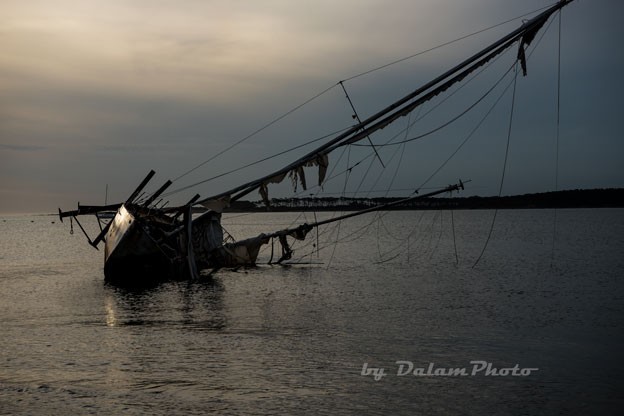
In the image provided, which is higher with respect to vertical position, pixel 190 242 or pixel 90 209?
pixel 90 209

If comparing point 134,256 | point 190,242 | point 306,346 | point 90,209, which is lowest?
point 306,346

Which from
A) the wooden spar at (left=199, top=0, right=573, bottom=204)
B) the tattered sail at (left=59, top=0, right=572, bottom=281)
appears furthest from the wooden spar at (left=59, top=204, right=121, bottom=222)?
the wooden spar at (left=199, top=0, right=573, bottom=204)

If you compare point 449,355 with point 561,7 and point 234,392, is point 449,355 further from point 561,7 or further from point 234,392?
point 561,7

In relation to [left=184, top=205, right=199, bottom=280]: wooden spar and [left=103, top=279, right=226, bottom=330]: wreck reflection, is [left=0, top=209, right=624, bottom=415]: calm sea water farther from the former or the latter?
[left=184, top=205, right=199, bottom=280]: wooden spar

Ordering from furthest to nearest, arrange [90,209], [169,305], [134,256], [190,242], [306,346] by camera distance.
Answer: [90,209], [134,256], [190,242], [169,305], [306,346]

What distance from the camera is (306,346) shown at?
16.8m

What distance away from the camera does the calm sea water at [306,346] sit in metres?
12.1

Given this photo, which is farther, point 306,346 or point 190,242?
point 190,242

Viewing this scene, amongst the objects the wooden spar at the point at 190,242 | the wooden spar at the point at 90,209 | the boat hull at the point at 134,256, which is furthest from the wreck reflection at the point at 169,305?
the wooden spar at the point at 90,209

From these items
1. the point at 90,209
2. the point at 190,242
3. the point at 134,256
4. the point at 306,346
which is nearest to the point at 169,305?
the point at 190,242

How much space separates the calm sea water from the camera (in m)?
12.1

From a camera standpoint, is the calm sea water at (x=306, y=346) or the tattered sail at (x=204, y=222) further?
the tattered sail at (x=204, y=222)

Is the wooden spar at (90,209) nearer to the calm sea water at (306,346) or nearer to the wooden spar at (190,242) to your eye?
the calm sea water at (306,346)

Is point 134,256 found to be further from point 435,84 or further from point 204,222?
point 435,84
